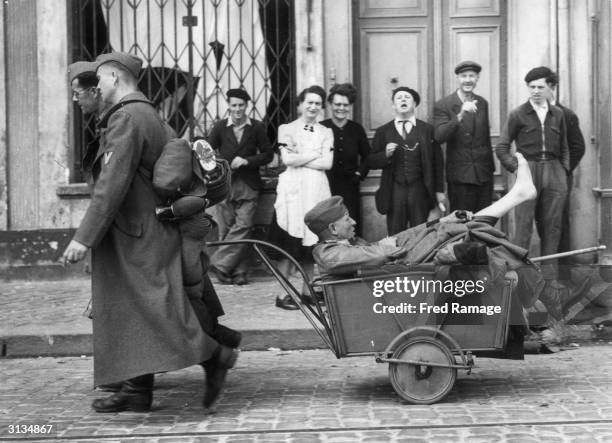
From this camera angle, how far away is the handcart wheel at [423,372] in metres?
6.53

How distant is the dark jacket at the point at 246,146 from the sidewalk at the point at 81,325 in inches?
43.2

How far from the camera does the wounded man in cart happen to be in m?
6.49

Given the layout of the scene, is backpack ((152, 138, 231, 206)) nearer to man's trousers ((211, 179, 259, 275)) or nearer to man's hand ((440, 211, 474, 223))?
man's hand ((440, 211, 474, 223))

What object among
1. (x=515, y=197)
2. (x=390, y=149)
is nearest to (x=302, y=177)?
(x=390, y=149)

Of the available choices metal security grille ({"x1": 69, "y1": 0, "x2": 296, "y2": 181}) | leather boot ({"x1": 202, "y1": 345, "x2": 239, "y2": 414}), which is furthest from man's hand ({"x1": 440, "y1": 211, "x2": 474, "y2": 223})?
metal security grille ({"x1": 69, "y1": 0, "x2": 296, "y2": 181})

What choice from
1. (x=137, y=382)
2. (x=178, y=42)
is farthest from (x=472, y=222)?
(x=178, y=42)

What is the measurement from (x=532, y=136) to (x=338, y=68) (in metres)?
2.07

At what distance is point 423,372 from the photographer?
657 centimetres

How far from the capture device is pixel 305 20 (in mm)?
11328

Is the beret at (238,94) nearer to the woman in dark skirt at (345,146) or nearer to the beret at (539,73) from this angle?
the woman in dark skirt at (345,146)

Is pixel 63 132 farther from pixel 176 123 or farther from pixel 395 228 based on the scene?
pixel 395 228

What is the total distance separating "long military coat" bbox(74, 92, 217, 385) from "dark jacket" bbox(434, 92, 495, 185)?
4.41m

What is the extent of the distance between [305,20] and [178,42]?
49.9 inches

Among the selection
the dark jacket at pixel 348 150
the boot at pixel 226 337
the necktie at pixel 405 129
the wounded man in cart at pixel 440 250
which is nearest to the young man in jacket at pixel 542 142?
the necktie at pixel 405 129
